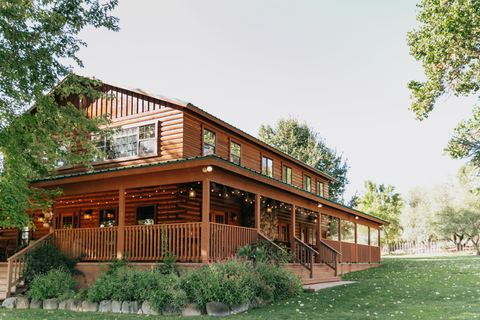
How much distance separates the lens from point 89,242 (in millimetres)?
13898

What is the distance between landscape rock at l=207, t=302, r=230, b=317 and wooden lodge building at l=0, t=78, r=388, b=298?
1.83m

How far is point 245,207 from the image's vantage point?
69.4 feet

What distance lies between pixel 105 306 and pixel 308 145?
3448 cm

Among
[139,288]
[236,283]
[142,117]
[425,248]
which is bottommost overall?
[425,248]

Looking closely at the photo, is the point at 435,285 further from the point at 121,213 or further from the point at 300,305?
the point at 121,213

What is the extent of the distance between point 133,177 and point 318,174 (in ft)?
65.1

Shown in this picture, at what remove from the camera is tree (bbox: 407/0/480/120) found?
49.3ft

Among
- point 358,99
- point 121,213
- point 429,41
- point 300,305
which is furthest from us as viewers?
point 358,99

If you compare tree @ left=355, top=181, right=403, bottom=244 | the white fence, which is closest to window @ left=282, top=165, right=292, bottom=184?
tree @ left=355, top=181, right=403, bottom=244

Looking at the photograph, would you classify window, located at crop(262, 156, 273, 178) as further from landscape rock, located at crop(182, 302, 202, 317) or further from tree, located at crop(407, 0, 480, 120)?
landscape rock, located at crop(182, 302, 202, 317)

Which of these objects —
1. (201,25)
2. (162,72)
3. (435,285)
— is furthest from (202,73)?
(435,285)

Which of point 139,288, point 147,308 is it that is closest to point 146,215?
point 139,288

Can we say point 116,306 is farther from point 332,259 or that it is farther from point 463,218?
point 463,218

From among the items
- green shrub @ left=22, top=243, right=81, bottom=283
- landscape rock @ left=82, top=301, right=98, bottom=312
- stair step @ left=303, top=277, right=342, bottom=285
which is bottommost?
stair step @ left=303, top=277, right=342, bottom=285
